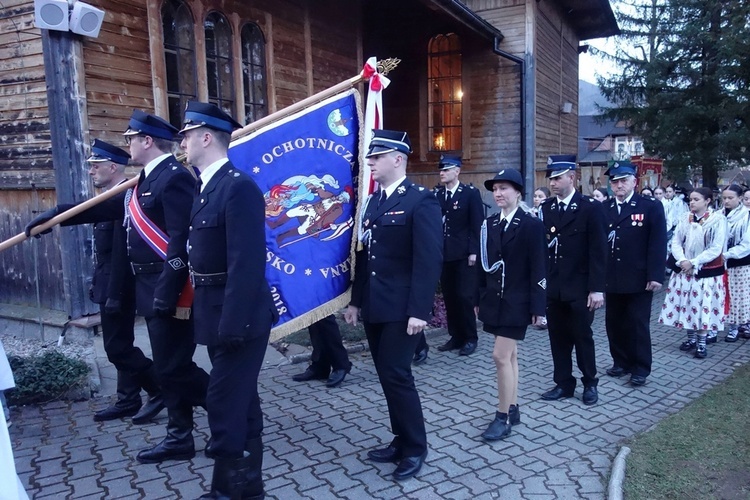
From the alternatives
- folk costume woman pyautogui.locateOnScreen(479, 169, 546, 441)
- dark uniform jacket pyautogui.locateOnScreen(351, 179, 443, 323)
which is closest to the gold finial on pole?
dark uniform jacket pyautogui.locateOnScreen(351, 179, 443, 323)

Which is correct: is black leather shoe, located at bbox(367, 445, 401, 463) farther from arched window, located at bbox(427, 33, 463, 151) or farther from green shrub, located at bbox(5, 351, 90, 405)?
arched window, located at bbox(427, 33, 463, 151)

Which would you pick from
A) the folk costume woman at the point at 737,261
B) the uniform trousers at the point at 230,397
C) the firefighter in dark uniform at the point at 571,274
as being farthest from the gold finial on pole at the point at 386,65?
the folk costume woman at the point at 737,261

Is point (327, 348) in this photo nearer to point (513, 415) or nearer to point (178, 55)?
point (513, 415)

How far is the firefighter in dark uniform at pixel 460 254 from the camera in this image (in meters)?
6.68

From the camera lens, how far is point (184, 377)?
4.00 metres

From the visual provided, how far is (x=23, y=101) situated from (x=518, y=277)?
5.82 metres

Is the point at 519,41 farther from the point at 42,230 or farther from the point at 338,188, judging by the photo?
the point at 42,230

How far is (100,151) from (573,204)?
390 cm

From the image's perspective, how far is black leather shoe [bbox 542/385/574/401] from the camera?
5172 millimetres

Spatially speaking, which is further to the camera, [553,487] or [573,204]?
[573,204]

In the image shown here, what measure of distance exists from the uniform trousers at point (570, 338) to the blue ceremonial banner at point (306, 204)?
2016 mm

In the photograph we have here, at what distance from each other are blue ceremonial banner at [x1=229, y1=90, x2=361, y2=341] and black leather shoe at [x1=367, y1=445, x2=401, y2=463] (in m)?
1.01

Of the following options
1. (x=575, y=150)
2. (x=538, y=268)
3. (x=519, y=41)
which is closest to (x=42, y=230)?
(x=538, y=268)

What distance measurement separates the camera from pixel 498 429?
432 centimetres
